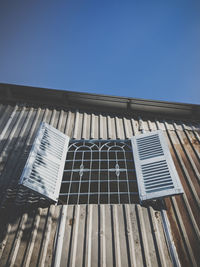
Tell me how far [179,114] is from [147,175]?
3.23 meters

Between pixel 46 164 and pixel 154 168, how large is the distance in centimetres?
244

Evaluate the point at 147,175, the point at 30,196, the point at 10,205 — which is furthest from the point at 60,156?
the point at 147,175

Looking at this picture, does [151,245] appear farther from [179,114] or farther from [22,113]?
[22,113]

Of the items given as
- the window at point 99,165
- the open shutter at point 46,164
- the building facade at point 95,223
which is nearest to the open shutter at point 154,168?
the window at point 99,165

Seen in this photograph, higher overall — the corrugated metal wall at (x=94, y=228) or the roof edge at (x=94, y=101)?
the roof edge at (x=94, y=101)

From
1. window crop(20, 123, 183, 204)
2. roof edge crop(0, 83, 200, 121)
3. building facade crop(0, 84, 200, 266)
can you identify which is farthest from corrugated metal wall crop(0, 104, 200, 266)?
roof edge crop(0, 83, 200, 121)

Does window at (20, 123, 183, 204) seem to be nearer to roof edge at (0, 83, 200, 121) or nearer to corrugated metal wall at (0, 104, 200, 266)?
corrugated metal wall at (0, 104, 200, 266)

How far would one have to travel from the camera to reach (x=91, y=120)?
18.0 feet

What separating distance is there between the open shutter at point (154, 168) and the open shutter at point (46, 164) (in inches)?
70.7

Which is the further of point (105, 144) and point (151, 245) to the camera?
point (105, 144)

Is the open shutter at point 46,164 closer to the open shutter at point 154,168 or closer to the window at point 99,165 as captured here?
the window at point 99,165

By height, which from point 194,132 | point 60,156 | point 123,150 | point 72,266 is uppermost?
point 194,132

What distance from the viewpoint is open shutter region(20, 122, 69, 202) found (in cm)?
324

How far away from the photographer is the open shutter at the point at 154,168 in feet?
10.8
